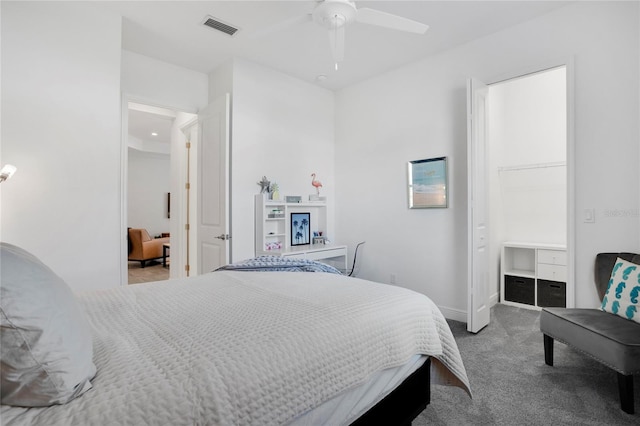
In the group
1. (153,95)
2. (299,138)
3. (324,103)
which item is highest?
(324,103)

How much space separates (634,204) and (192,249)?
475 cm

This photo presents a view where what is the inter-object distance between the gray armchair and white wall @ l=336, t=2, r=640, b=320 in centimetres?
18

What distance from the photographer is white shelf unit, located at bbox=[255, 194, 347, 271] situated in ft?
11.9

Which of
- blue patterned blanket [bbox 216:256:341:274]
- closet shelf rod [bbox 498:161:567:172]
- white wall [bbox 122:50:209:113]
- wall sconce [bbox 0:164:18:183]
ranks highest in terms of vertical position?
white wall [bbox 122:50:209:113]

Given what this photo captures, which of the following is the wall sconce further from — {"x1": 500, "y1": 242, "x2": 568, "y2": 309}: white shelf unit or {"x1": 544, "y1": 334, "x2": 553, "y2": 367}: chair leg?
{"x1": 500, "y1": 242, "x2": 568, "y2": 309}: white shelf unit

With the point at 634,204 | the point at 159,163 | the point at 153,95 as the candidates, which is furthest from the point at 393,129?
the point at 159,163

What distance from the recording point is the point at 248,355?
93 cm

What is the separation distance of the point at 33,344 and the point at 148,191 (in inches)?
330

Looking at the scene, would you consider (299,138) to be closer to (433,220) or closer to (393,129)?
(393,129)

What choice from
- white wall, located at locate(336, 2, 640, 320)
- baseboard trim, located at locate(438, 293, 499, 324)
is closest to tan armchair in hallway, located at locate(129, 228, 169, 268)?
white wall, located at locate(336, 2, 640, 320)

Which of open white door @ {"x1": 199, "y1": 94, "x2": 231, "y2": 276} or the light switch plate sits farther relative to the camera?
open white door @ {"x1": 199, "y1": 94, "x2": 231, "y2": 276}

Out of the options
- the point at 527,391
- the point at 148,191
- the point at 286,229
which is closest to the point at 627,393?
the point at 527,391

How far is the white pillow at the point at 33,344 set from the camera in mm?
681

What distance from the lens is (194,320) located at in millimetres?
1208
